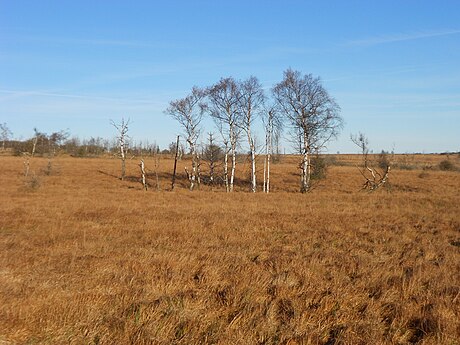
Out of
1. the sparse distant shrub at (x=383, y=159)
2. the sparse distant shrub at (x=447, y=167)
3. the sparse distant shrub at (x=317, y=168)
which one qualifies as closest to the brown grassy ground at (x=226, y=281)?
the sparse distant shrub at (x=317, y=168)

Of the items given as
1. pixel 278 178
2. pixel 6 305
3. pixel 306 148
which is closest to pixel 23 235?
pixel 6 305

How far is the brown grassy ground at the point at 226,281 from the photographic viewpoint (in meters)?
4.25

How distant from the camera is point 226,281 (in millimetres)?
6109

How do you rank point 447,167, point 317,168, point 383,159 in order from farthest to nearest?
point 447,167 < point 383,159 < point 317,168

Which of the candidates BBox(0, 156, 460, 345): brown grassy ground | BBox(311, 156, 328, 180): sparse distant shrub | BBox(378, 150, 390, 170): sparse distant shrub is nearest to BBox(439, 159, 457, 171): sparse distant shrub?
BBox(378, 150, 390, 170): sparse distant shrub

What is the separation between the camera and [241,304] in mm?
5098

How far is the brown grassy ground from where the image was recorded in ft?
14.0

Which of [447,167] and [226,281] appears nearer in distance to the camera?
[226,281]

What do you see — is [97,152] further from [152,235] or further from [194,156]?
[152,235]

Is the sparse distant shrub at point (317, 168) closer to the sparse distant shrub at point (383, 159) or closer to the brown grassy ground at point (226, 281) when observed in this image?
the sparse distant shrub at point (383, 159)

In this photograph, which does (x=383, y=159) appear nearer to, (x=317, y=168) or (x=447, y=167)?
(x=317, y=168)

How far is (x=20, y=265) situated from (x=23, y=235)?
3.50 meters

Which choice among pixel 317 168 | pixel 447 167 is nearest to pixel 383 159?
pixel 317 168

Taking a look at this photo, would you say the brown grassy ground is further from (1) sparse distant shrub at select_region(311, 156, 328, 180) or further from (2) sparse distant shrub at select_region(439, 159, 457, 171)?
(2) sparse distant shrub at select_region(439, 159, 457, 171)
